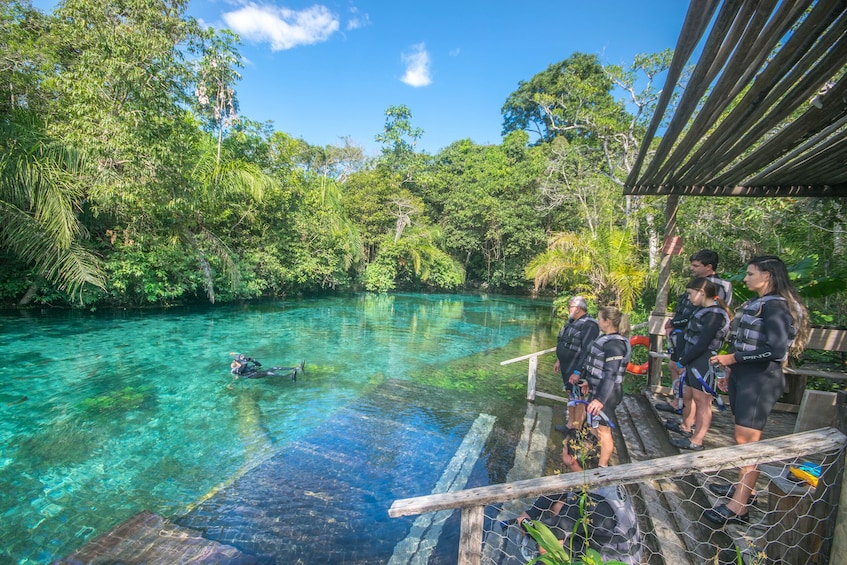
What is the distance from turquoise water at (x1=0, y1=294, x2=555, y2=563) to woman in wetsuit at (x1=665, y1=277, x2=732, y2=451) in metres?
3.15

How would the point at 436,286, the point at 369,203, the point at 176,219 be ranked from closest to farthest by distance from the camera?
the point at 176,219
the point at 369,203
the point at 436,286

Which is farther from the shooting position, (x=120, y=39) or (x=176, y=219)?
(x=176, y=219)

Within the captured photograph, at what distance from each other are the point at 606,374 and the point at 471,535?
6.13 ft

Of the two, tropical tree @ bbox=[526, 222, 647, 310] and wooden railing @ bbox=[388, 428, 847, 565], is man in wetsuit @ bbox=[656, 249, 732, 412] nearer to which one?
wooden railing @ bbox=[388, 428, 847, 565]

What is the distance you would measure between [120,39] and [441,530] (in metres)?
12.9

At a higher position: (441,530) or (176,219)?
(176,219)

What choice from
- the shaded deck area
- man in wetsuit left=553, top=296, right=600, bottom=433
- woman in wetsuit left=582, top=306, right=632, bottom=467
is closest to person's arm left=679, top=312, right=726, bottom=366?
woman in wetsuit left=582, top=306, right=632, bottom=467

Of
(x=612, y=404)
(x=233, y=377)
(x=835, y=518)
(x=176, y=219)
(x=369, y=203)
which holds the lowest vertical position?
(x=233, y=377)

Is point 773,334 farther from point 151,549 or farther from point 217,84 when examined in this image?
point 217,84

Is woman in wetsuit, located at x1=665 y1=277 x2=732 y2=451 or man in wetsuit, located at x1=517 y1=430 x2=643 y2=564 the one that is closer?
man in wetsuit, located at x1=517 y1=430 x2=643 y2=564

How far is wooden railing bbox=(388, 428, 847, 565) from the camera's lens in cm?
145

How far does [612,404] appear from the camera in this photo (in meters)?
3.27

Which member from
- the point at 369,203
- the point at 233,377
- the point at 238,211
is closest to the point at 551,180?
the point at 369,203

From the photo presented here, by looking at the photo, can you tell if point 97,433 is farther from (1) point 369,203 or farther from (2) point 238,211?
(1) point 369,203
